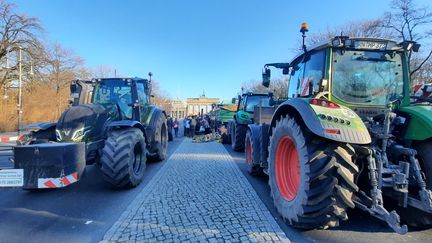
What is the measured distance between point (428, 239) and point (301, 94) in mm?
2690

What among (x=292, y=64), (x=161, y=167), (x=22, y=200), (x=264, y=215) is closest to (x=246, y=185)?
(x=264, y=215)

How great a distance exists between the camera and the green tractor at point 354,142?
11.8ft

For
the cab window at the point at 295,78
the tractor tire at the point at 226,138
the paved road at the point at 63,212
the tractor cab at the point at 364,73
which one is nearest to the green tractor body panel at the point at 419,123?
the tractor cab at the point at 364,73

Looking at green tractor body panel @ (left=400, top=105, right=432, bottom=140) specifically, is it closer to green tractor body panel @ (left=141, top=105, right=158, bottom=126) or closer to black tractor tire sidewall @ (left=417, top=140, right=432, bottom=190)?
black tractor tire sidewall @ (left=417, top=140, right=432, bottom=190)

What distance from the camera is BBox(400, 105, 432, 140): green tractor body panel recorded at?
3.86m

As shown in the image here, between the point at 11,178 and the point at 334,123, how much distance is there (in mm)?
4554

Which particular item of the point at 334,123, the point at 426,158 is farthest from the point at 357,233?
the point at 334,123

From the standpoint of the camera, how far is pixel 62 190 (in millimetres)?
6230

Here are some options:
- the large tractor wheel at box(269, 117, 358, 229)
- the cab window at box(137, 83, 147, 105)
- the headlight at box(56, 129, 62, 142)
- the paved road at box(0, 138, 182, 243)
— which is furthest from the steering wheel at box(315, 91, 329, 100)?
the cab window at box(137, 83, 147, 105)

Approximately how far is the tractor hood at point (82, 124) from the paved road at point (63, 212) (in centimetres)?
102

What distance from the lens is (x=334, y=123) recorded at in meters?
3.63

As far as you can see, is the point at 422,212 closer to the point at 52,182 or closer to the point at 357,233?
the point at 357,233

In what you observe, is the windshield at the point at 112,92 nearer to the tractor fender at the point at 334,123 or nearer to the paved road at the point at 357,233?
the paved road at the point at 357,233

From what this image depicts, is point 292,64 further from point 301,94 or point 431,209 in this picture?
point 431,209
